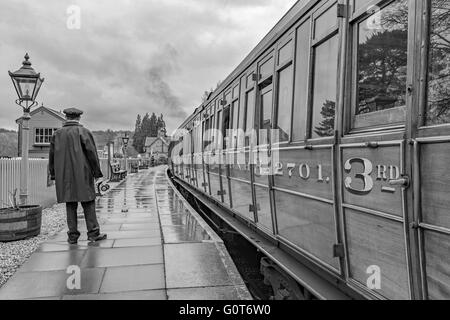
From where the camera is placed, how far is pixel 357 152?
8.36 ft

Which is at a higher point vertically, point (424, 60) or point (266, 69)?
point (266, 69)

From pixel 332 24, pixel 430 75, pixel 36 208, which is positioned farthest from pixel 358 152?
pixel 36 208

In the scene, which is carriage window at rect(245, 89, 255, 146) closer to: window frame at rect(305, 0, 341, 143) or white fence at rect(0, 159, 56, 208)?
window frame at rect(305, 0, 341, 143)

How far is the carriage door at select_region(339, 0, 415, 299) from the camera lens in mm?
2172

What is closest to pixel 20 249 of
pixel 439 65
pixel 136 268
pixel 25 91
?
pixel 136 268

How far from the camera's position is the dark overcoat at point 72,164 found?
17.6 feet

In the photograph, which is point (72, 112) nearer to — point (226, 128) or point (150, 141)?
point (226, 128)

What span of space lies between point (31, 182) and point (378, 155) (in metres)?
9.90

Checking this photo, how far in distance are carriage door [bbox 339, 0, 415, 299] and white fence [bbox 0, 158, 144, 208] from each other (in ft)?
23.6

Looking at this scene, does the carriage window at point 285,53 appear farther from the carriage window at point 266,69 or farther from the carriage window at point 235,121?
the carriage window at point 235,121

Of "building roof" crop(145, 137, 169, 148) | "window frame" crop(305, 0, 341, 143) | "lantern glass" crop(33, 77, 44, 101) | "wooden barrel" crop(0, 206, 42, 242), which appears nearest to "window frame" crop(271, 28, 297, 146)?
"window frame" crop(305, 0, 341, 143)
